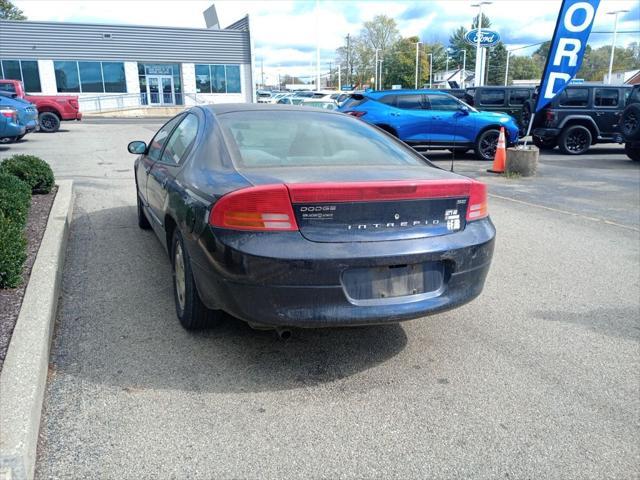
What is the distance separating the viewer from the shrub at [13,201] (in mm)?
4738

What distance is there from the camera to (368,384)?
3094 millimetres

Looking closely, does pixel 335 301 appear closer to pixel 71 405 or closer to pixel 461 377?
pixel 461 377

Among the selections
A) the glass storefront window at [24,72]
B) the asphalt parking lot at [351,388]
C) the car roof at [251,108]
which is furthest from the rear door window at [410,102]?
the glass storefront window at [24,72]

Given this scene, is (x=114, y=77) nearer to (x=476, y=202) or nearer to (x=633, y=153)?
(x=633, y=153)

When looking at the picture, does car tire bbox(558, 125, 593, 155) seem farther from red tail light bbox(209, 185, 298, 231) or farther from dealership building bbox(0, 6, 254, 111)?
dealership building bbox(0, 6, 254, 111)

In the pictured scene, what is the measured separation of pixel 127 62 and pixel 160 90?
3.09m

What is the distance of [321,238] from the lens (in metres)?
2.80

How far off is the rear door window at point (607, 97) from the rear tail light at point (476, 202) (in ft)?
46.1

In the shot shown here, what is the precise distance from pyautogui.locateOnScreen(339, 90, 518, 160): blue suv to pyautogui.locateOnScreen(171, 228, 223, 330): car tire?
10.3 metres

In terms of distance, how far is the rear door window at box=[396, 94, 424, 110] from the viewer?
13.7 meters

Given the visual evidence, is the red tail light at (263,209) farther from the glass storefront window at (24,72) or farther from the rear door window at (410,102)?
the glass storefront window at (24,72)

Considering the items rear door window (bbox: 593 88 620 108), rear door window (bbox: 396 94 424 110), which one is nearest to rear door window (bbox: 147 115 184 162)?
rear door window (bbox: 396 94 424 110)

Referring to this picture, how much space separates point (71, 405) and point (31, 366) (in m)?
0.28

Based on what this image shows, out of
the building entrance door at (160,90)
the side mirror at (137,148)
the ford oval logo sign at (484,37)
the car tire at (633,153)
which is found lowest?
the car tire at (633,153)
